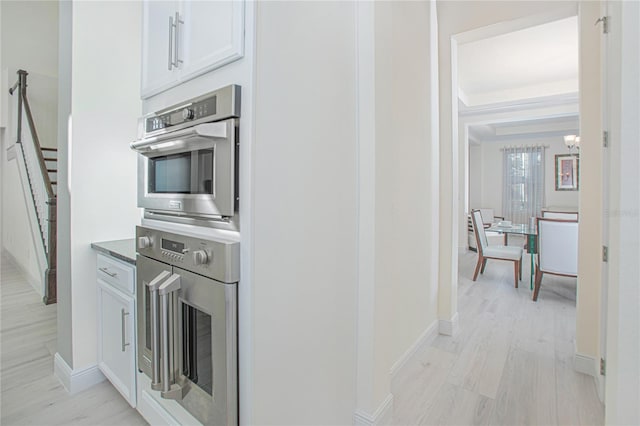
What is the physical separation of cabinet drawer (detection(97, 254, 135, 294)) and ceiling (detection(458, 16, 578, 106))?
166 inches

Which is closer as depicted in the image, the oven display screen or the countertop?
the oven display screen

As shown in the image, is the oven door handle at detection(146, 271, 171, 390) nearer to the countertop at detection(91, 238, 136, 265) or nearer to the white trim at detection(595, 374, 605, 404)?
the countertop at detection(91, 238, 136, 265)

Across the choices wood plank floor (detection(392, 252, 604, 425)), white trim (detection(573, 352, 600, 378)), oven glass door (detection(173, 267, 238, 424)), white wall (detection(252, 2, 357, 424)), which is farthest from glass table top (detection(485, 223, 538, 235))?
oven glass door (detection(173, 267, 238, 424))

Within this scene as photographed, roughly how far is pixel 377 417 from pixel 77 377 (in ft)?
5.64

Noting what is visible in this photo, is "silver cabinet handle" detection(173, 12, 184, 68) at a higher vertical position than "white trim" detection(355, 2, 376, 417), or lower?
higher

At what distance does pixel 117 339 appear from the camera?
1.73 metres

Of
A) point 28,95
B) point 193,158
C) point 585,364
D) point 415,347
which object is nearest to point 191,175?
point 193,158

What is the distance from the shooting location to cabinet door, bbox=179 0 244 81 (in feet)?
3.59

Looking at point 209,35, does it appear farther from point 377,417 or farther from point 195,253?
point 377,417

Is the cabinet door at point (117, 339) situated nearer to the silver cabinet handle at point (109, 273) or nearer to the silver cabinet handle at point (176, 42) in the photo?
the silver cabinet handle at point (109, 273)

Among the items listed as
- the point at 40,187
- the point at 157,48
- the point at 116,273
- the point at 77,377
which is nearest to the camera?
the point at 157,48

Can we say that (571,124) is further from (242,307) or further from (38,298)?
(38,298)

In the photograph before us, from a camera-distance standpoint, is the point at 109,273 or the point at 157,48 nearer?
the point at 157,48

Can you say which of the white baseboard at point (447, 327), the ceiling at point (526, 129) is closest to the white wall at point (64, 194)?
the white baseboard at point (447, 327)
